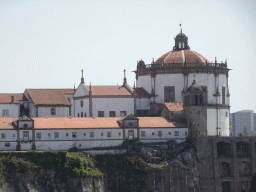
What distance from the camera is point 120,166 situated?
9269 cm

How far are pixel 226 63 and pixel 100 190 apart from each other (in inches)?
1769

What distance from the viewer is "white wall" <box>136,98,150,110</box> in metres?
114

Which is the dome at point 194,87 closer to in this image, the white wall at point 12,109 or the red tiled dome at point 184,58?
the red tiled dome at point 184,58

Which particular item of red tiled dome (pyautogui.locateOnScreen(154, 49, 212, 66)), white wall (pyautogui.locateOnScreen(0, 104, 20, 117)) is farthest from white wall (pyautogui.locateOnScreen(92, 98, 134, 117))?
white wall (pyautogui.locateOnScreen(0, 104, 20, 117))

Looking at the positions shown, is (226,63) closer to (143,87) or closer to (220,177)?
(143,87)

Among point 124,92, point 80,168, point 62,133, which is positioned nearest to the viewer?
point 80,168

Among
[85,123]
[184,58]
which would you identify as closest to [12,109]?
[85,123]

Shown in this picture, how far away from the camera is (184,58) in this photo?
376 ft

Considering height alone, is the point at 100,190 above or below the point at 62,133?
below

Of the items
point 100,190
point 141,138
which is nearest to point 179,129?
point 141,138

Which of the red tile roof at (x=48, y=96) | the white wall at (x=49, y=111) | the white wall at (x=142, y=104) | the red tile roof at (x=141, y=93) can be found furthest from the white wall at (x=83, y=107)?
the white wall at (x=142, y=104)

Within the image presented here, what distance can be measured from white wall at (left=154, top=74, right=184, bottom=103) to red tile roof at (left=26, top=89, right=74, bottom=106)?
1988 cm

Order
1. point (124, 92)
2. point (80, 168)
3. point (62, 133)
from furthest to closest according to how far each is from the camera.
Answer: point (124, 92) → point (62, 133) → point (80, 168)

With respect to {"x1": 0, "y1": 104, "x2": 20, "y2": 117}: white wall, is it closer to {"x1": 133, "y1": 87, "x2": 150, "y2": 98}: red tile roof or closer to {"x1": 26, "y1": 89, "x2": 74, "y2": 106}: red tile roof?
{"x1": 26, "y1": 89, "x2": 74, "y2": 106}: red tile roof
